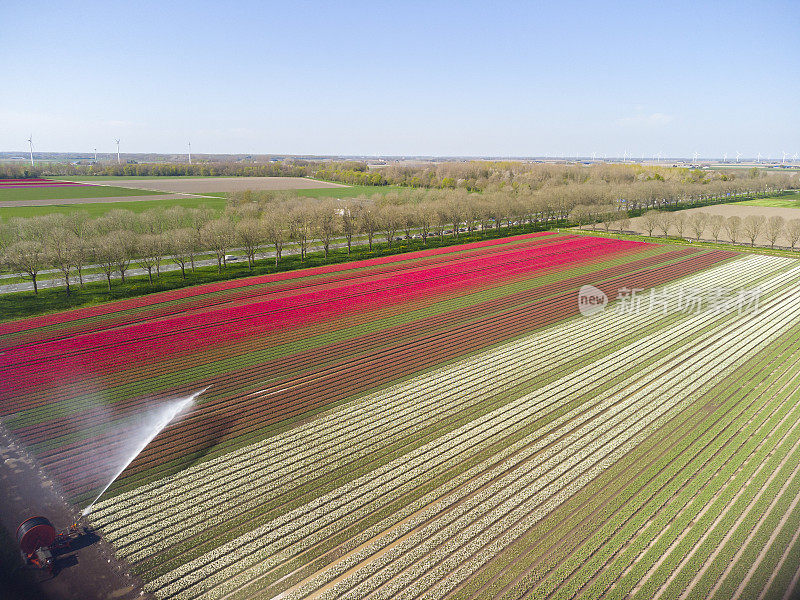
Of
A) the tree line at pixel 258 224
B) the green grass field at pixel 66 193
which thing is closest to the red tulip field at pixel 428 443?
the tree line at pixel 258 224

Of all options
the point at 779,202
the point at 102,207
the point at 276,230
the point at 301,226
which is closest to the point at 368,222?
the point at 301,226

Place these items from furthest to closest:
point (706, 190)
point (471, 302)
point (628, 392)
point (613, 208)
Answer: point (706, 190)
point (613, 208)
point (471, 302)
point (628, 392)

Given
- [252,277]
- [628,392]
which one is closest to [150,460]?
[628,392]

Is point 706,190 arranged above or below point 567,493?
above

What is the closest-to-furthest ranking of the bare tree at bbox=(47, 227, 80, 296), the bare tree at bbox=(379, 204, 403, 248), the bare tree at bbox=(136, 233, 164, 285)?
the bare tree at bbox=(47, 227, 80, 296) < the bare tree at bbox=(136, 233, 164, 285) < the bare tree at bbox=(379, 204, 403, 248)

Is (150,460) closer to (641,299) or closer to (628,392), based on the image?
(628,392)

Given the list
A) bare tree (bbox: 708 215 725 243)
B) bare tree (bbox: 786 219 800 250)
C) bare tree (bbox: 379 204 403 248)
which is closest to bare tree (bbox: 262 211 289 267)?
bare tree (bbox: 379 204 403 248)

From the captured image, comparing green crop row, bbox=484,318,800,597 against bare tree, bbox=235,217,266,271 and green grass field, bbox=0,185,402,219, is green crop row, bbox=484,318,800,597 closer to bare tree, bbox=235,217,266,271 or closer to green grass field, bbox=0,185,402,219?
bare tree, bbox=235,217,266,271
